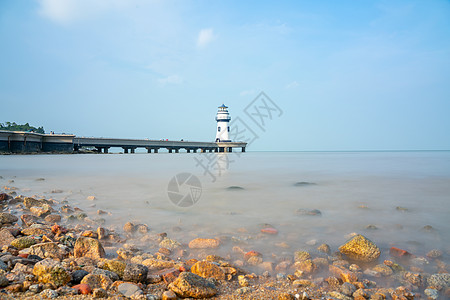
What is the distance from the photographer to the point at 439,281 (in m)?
2.30

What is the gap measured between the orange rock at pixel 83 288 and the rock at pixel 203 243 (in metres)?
1.36

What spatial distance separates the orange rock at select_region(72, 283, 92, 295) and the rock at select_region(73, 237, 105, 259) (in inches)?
27.2

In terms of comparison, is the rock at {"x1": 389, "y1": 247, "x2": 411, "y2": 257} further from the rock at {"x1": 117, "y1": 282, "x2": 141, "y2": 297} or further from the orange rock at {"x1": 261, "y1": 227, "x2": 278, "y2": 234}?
the rock at {"x1": 117, "y1": 282, "x2": 141, "y2": 297}

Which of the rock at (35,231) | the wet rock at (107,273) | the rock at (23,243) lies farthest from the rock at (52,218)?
the wet rock at (107,273)

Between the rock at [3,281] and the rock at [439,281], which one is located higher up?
the rock at [3,281]

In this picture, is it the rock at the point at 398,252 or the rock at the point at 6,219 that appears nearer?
the rock at the point at 398,252

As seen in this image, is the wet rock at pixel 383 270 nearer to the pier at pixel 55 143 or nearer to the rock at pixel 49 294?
the rock at pixel 49 294

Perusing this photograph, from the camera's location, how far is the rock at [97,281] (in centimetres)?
197

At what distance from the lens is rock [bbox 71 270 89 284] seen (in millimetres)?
2040

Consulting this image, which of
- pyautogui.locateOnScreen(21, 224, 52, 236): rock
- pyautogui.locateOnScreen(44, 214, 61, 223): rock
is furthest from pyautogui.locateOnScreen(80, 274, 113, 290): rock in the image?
pyautogui.locateOnScreen(44, 214, 61, 223): rock

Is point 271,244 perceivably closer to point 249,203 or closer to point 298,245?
point 298,245

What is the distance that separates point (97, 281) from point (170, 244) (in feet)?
3.99

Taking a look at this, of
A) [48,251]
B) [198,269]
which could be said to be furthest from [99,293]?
[48,251]

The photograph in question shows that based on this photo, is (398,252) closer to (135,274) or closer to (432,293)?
(432,293)
